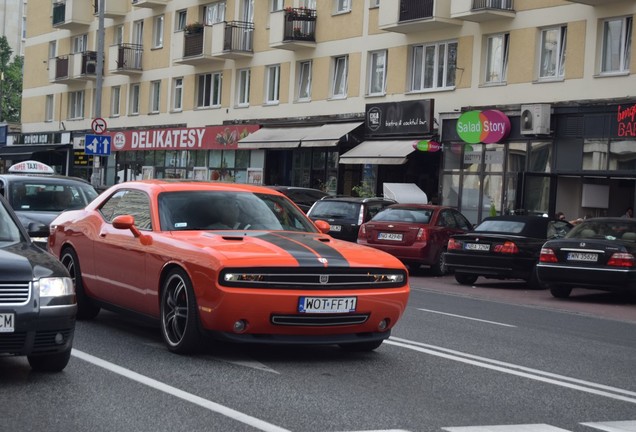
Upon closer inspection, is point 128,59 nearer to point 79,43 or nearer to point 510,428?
point 79,43

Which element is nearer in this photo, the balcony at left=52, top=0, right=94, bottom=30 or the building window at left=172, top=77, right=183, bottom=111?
the building window at left=172, top=77, right=183, bottom=111

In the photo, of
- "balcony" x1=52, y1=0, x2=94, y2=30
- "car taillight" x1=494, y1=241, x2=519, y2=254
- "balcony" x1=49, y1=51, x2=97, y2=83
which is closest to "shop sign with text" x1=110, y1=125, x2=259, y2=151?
"balcony" x1=49, y1=51, x2=97, y2=83

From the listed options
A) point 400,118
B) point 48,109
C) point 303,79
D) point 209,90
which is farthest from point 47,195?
point 48,109

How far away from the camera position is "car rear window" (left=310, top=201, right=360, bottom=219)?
1047 inches

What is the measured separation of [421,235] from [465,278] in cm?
144

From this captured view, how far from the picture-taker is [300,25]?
41281 mm

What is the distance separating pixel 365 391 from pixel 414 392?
0.35 m

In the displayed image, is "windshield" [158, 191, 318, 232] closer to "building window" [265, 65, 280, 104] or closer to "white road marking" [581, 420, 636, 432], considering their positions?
"white road marking" [581, 420, 636, 432]

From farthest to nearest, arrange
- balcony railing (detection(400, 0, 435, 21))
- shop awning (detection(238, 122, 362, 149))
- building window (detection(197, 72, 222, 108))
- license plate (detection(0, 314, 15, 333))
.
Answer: building window (detection(197, 72, 222, 108))
shop awning (detection(238, 122, 362, 149))
balcony railing (detection(400, 0, 435, 21))
license plate (detection(0, 314, 15, 333))

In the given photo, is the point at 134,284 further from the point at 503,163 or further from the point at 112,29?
the point at 112,29

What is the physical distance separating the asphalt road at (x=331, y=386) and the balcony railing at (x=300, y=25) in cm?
2985

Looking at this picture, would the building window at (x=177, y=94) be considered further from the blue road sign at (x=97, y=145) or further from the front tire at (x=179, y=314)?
the front tire at (x=179, y=314)

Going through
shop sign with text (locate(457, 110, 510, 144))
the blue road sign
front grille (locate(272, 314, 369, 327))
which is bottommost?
front grille (locate(272, 314, 369, 327))

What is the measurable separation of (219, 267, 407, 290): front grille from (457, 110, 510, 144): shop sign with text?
23.8 m
